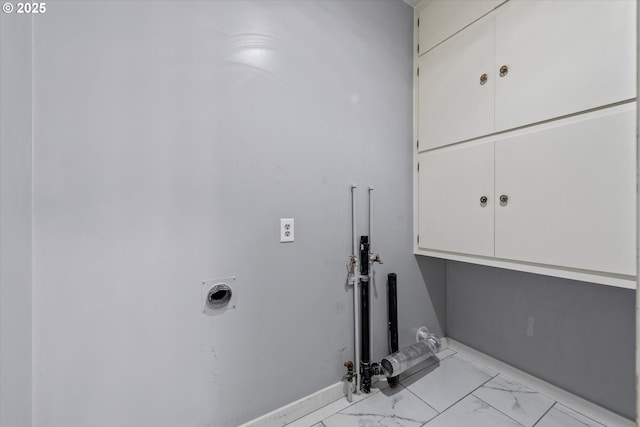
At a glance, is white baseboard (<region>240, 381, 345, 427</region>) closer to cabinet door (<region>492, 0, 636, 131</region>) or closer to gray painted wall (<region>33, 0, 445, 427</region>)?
gray painted wall (<region>33, 0, 445, 427</region>)

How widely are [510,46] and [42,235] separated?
197cm

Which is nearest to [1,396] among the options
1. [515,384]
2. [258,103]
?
[258,103]

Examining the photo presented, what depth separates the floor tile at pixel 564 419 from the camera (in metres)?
1.13

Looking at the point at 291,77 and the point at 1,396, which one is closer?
the point at 1,396

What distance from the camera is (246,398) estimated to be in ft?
3.52

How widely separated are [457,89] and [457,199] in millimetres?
Answer: 605

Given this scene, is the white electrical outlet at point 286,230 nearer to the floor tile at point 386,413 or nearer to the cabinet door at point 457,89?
the floor tile at point 386,413

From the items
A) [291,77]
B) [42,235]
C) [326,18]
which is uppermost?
[326,18]

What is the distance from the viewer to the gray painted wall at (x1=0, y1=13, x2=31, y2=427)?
2.09 feet

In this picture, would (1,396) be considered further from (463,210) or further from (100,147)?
(463,210)

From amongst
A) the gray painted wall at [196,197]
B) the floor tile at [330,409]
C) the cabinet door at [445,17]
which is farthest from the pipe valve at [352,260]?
the cabinet door at [445,17]

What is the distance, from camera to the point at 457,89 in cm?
136

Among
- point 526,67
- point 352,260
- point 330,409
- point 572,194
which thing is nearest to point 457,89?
point 526,67

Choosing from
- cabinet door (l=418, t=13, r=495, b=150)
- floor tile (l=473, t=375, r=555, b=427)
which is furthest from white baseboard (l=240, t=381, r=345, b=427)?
cabinet door (l=418, t=13, r=495, b=150)
